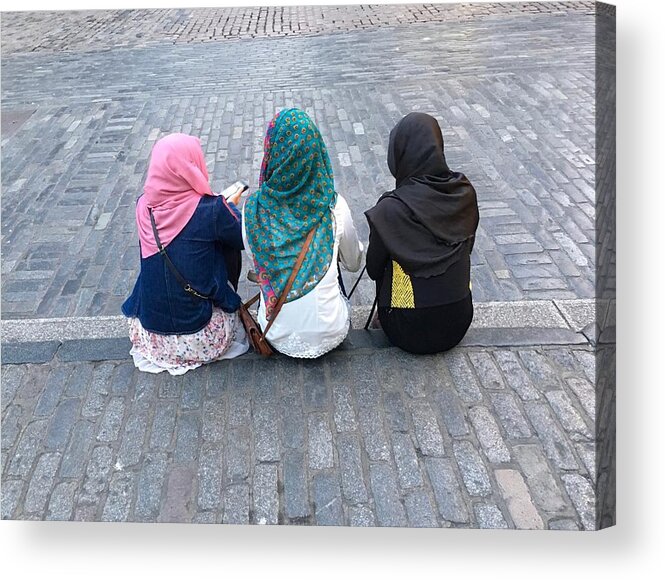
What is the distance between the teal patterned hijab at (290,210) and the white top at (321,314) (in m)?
0.04

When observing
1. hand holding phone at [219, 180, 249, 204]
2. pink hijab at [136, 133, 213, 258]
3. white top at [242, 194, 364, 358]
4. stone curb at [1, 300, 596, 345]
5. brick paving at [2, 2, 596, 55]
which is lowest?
stone curb at [1, 300, 596, 345]

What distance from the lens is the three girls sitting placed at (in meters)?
2.79

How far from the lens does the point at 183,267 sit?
2.91 metres

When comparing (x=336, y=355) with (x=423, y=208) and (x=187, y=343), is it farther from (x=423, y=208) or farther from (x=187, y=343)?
(x=423, y=208)

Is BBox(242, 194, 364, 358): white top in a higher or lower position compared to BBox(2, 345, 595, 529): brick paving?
higher

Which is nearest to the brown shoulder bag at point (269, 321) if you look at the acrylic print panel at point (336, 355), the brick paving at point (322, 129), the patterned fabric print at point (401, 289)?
the acrylic print panel at point (336, 355)

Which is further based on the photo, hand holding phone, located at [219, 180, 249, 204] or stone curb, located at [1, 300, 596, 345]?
stone curb, located at [1, 300, 596, 345]

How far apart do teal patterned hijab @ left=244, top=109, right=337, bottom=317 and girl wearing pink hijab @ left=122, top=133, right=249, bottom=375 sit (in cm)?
16

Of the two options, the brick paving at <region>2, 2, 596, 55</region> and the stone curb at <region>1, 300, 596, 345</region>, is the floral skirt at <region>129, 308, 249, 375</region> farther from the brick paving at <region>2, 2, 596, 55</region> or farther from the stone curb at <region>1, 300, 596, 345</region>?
the brick paving at <region>2, 2, 596, 55</region>

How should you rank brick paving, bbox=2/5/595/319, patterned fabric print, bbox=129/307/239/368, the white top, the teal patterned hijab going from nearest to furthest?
the teal patterned hijab, the white top, patterned fabric print, bbox=129/307/239/368, brick paving, bbox=2/5/595/319

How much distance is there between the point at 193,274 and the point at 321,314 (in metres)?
0.59

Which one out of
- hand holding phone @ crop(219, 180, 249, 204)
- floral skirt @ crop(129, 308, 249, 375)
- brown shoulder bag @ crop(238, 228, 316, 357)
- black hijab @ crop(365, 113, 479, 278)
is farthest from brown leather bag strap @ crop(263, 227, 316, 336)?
hand holding phone @ crop(219, 180, 249, 204)

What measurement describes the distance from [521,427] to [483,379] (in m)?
0.32

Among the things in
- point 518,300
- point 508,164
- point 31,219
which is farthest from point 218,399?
point 508,164
